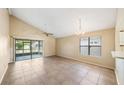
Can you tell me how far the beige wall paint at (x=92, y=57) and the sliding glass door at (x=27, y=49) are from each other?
221cm

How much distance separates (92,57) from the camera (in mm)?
6191

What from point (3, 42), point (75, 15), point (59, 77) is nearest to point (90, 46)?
point (75, 15)

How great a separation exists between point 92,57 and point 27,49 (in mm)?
5549

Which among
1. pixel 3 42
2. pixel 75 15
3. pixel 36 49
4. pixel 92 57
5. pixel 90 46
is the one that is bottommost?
pixel 92 57

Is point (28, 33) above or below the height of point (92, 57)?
above

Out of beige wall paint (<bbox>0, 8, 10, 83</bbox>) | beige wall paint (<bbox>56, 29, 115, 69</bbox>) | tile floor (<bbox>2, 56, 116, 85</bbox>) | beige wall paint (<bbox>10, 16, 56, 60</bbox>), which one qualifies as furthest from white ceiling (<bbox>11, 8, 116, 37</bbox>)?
tile floor (<bbox>2, 56, 116, 85</bbox>)

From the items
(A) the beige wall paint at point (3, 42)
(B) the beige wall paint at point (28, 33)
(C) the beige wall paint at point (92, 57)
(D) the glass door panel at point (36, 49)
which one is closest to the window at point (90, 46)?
(C) the beige wall paint at point (92, 57)

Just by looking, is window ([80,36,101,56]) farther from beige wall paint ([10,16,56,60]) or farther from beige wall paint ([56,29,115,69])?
beige wall paint ([10,16,56,60])

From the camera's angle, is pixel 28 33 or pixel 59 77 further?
pixel 28 33

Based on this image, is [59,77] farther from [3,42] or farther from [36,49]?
[36,49]

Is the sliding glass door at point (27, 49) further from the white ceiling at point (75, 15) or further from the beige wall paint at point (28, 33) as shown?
the white ceiling at point (75, 15)

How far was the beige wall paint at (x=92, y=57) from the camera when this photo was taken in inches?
206

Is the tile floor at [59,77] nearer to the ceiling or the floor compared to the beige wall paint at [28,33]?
nearer to the floor
